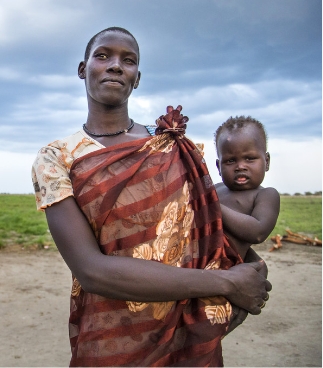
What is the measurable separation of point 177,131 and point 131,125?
0.96 ft

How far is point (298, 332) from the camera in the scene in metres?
5.96

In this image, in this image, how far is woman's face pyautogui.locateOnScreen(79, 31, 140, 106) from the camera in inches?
77.9

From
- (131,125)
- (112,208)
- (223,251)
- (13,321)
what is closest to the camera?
(112,208)

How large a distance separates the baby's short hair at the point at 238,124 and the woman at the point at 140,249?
42 cm

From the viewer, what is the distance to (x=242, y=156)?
7.39 feet

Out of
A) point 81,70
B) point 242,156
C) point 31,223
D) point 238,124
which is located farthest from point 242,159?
point 31,223

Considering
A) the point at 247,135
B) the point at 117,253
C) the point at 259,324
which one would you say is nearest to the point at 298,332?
the point at 259,324

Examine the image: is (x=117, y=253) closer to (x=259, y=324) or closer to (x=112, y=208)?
(x=112, y=208)

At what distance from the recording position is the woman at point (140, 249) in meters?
1.70

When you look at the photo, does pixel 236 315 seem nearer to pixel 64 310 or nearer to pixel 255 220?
pixel 255 220

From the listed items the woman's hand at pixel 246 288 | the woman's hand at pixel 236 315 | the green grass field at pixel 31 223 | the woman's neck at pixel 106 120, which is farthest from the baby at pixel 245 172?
the green grass field at pixel 31 223

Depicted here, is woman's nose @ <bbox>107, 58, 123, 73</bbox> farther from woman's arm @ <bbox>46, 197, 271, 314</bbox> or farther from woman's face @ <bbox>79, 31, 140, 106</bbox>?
woman's arm @ <bbox>46, 197, 271, 314</bbox>

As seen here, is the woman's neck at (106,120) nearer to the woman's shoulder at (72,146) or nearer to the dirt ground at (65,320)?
the woman's shoulder at (72,146)

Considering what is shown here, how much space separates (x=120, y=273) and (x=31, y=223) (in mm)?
10291
